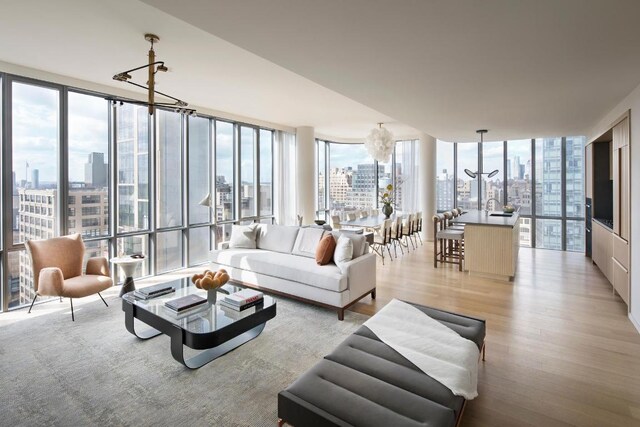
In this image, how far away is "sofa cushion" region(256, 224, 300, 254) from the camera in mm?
5250

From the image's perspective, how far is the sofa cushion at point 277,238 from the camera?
Answer: 17.2 feet

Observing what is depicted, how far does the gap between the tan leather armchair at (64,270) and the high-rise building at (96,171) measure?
3.05ft

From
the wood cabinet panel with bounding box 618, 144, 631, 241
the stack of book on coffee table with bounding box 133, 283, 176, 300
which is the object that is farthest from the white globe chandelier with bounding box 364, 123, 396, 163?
the stack of book on coffee table with bounding box 133, 283, 176, 300

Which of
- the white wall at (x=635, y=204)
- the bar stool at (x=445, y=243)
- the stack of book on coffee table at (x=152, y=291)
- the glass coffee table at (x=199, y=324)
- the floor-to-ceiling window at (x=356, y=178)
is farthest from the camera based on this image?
the floor-to-ceiling window at (x=356, y=178)

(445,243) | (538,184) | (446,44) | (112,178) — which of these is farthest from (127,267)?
(538,184)

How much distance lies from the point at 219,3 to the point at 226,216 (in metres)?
5.53

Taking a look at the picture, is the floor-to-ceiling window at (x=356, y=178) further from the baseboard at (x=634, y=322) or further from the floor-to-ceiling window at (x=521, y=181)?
the baseboard at (x=634, y=322)

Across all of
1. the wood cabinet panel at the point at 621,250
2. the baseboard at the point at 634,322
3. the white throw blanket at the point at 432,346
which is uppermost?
the wood cabinet panel at the point at 621,250

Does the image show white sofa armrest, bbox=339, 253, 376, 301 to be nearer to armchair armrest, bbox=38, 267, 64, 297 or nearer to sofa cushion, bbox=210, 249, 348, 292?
sofa cushion, bbox=210, 249, 348, 292

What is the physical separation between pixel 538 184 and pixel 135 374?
29.4 ft

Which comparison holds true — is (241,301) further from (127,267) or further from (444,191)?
(444,191)

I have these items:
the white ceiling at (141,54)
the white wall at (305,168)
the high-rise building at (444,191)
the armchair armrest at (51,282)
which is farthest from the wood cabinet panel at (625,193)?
the armchair armrest at (51,282)

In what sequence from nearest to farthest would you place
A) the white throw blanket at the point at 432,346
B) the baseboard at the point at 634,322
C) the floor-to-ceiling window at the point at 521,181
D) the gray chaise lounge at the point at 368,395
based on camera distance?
the gray chaise lounge at the point at 368,395 → the white throw blanket at the point at 432,346 → the baseboard at the point at 634,322 → the floor-to-ceiling window at the point at 521,181

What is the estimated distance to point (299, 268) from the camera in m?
4.21
